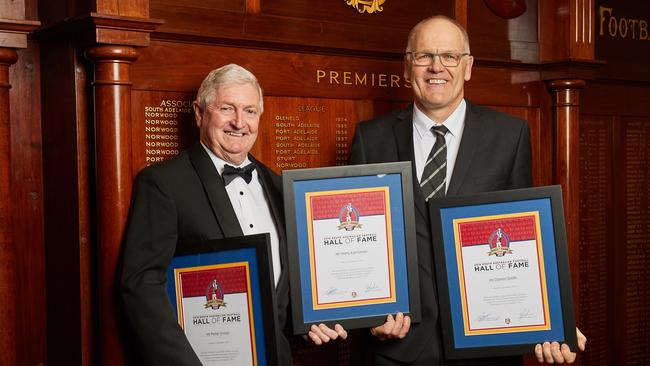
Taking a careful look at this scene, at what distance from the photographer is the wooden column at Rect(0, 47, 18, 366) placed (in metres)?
2.72

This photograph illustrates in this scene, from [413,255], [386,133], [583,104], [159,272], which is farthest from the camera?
[583,104]

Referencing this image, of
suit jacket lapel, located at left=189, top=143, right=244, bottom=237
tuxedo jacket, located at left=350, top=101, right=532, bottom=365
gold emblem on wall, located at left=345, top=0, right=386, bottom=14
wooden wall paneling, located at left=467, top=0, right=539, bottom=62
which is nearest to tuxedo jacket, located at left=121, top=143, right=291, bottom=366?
suit jacket lapel, located at left=189, top=143, right=244, bottom=237

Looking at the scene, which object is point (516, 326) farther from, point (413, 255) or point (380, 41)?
point (380, 41)

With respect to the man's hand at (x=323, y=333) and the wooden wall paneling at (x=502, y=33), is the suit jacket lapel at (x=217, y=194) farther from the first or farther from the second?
the wooden wall paneling at (x=502, y=33)

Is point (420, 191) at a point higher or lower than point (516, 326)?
higher

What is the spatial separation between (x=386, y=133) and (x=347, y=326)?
0.79 metres

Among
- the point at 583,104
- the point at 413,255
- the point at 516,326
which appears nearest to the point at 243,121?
the point at 413,255

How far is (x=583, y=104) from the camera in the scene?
4.80 meters

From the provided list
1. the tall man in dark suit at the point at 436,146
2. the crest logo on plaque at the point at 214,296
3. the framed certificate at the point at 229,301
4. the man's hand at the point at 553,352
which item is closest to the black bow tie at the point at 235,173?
→ the framed certificate at the point at 229,301

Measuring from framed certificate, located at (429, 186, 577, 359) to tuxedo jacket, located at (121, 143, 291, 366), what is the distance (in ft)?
2.03

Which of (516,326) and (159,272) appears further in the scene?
(516,326)

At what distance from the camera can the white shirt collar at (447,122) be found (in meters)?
3.09

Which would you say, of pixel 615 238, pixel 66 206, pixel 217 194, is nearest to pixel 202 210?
pixel 217 194

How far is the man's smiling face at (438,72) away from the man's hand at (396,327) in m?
0.79
